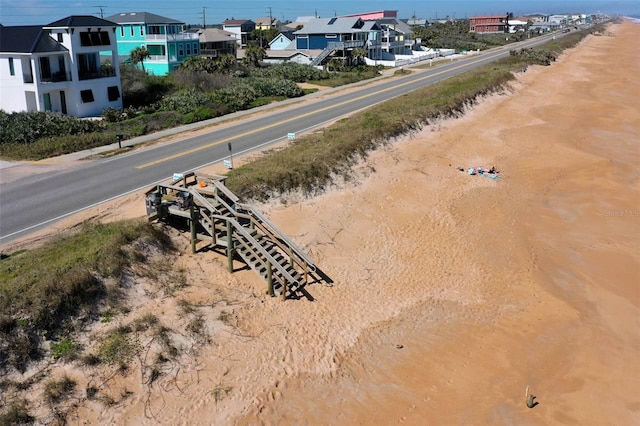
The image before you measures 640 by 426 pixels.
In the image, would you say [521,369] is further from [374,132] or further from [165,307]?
[374,132]

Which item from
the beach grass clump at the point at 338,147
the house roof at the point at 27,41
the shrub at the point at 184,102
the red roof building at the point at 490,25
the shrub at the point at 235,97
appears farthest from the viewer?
the red roof building at the point at 490,25

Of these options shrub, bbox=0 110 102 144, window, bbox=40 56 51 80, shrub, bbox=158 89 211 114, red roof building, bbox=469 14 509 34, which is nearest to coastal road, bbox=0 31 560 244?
shrub, bbox=158 89 211 114

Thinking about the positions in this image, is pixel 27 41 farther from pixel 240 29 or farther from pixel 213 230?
pixel 240 29

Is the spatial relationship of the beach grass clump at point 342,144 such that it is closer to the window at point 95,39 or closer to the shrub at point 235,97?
the shrub at point 235,97

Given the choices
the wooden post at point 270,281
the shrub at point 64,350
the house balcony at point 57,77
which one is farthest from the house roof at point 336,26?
the shrub at point 64,350

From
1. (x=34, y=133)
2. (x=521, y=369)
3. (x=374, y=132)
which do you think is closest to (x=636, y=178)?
(x=374, y=132)

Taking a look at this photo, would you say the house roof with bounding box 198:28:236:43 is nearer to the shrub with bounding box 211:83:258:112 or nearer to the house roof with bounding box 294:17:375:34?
the house roof with bounding box 294:17:375:34

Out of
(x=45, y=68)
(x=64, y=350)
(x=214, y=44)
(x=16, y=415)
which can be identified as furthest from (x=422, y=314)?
(x=214, y=44)
